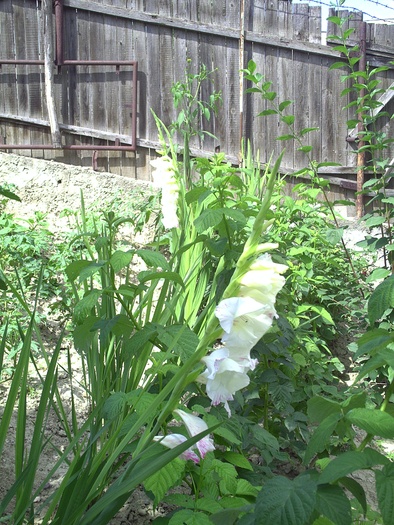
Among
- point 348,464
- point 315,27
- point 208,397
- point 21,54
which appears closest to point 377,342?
point 348,464

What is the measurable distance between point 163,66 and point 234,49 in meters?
0.70

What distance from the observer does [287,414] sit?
6.45ft

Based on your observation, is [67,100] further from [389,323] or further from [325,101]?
[389,323]

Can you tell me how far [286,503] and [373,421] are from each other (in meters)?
0.20

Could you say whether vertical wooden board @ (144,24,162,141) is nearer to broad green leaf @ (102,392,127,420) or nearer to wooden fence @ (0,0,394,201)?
wooden fence @ (0,0,394,201)

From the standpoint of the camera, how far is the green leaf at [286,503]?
0.78 meters

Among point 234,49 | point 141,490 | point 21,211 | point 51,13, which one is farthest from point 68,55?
point 141,490

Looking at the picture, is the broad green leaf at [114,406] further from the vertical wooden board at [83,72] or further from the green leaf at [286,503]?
the vertical wooden board at [83,72]

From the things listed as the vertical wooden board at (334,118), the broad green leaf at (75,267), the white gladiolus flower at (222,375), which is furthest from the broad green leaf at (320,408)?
the vertical wooden board at (334,118)

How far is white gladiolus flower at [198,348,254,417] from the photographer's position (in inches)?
30.6

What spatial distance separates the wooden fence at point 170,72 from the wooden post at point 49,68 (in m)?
0.09

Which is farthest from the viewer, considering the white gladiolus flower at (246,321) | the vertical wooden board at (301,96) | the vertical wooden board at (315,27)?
the vertical wooden board at (301,96)

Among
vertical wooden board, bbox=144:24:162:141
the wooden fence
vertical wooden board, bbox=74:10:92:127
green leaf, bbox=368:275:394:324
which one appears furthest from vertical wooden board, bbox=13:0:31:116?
green leaf, bbox=368:275:394:324

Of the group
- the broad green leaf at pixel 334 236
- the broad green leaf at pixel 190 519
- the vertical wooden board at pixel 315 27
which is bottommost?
the broad green leaf at pixel 190 519
